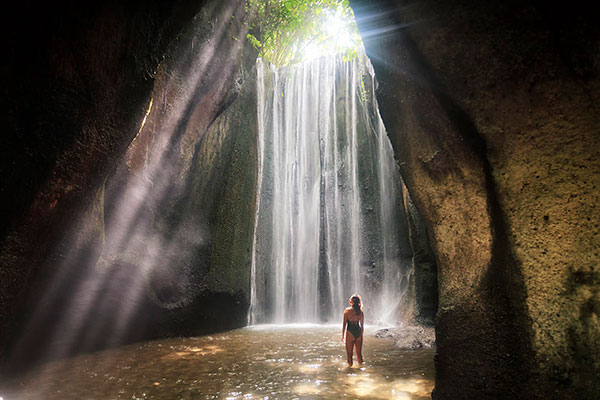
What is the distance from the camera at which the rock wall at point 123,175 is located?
3.17 m

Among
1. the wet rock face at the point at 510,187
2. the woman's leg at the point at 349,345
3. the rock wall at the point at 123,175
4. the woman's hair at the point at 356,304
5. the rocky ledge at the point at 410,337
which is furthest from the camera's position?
the rocky ledge at the point at 410,337

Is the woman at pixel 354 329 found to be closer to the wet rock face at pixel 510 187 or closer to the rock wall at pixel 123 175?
the wet rock face at pixel 510 187

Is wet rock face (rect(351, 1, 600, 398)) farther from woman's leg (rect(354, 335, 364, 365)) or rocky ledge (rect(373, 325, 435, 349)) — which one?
rocky ledge (rect(373, 325, 435, 349))

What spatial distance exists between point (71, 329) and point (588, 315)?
8020 mm

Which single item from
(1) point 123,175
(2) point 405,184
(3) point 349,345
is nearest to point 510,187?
(2) point 405,184

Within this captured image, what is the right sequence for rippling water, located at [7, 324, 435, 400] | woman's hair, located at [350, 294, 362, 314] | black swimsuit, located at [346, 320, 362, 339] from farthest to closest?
woman's hair, located at [350, 294, 362, 314]
black swimsuit, located at [346, 320, 362, 339]
rippling water, located at [7, 324, 435, 400]

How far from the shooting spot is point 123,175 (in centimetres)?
714

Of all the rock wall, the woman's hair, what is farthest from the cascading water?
the woman's hair

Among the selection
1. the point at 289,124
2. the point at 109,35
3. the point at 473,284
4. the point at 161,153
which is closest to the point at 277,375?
the point at 473,284

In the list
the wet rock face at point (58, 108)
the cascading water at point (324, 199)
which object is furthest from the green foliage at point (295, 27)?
the wet rock face at point (58, 108)

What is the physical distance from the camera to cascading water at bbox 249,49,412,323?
1436 centimetres

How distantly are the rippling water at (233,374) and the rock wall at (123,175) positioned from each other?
0.98 m

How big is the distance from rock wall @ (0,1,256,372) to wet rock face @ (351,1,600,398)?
3.25m

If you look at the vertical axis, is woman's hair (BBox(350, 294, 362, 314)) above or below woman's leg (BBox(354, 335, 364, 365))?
above
